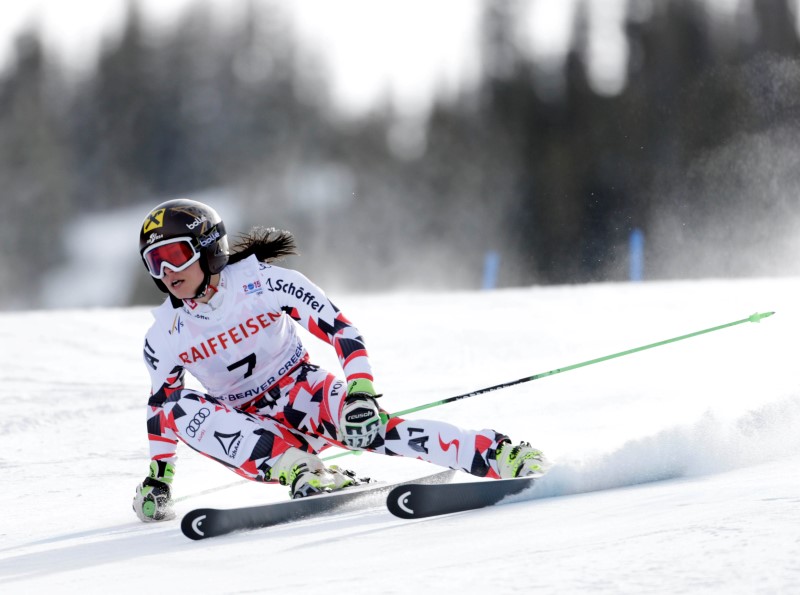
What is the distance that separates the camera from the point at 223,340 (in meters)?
3.58

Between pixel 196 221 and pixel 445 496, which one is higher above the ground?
pixel 196 221

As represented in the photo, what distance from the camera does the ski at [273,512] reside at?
2.87m

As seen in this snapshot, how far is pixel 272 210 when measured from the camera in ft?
100

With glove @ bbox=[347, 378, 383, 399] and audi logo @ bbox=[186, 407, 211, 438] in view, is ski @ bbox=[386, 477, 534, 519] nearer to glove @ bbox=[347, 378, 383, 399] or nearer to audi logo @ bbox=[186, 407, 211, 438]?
glove @ bbox=[347, 378, 383, 399]

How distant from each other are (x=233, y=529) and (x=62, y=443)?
2.80 m

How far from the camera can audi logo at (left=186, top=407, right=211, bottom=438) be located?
3.38 meters

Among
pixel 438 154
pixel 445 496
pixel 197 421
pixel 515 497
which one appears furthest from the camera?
pixel 438 154

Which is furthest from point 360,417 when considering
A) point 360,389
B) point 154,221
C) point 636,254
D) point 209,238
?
point 636,254

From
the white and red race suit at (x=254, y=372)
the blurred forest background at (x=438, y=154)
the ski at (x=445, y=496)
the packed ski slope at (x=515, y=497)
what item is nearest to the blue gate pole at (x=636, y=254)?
the blurred forest background at (x=438, y=154)

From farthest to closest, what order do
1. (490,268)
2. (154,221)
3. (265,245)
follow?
(490,268) → (265,245) → (154,221)

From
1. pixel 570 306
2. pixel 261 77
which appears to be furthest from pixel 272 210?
pixel 570 306

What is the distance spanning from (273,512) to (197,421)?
497mm

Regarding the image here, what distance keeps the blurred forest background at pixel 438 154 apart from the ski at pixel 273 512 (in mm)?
15474

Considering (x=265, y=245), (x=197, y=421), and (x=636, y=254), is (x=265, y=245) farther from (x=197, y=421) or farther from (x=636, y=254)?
(x=636, y=254)
